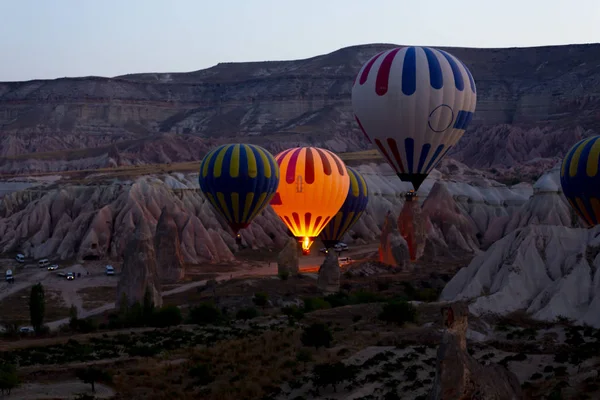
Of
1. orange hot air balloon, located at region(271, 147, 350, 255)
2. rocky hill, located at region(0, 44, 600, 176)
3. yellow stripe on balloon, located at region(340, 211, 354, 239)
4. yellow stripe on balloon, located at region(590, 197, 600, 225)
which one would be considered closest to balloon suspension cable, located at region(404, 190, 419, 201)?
yellow stripe on balloon, located at region(340, 211, 354, 239)

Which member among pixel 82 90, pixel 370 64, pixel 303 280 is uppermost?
pixel 82 90

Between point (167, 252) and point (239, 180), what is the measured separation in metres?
6.80

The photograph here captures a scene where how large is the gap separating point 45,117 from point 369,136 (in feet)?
455

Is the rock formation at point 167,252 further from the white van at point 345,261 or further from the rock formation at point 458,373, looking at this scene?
the rock formation at point 458,373

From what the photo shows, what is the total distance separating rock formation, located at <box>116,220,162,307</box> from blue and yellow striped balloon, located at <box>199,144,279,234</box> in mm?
14516

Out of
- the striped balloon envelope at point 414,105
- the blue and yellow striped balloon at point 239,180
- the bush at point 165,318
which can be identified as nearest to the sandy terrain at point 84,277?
the blue and yellow striped balloon at point 239,180

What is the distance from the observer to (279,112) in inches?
7077

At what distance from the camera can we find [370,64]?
46531 mm

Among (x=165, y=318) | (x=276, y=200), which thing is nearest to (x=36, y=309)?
(x=165, y=318)

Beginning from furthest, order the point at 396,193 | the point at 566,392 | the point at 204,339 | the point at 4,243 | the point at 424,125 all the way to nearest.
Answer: the point at 396,193
the point at 4,243
the point at 424,125
the point at 204,339
the point at 566,392

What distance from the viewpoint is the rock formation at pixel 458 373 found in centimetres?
1407

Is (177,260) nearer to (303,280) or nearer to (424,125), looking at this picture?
(303,280)

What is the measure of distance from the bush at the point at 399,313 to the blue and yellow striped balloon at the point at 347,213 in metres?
25.3

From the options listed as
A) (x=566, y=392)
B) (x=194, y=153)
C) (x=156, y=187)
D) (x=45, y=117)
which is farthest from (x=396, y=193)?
(x=45, y=117)
